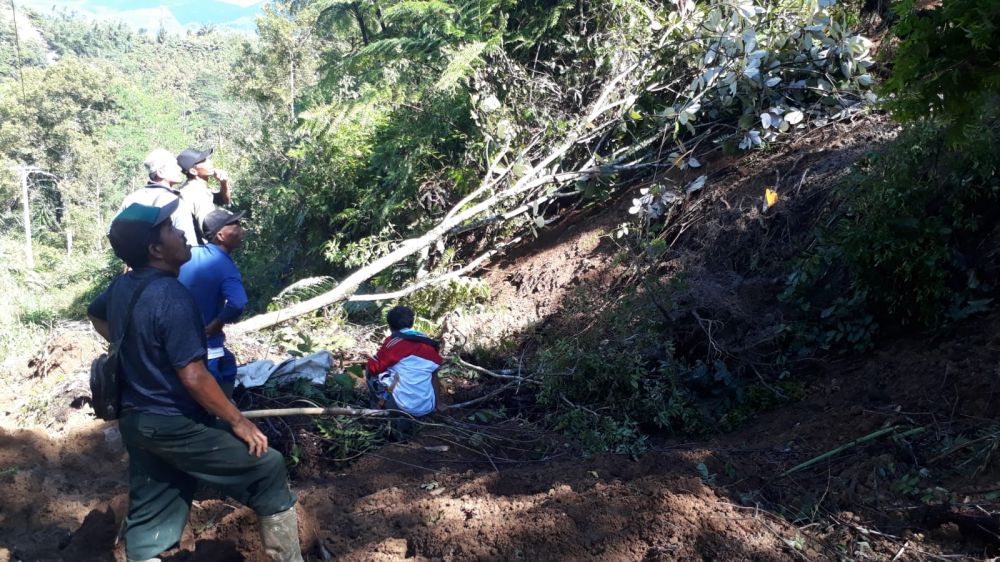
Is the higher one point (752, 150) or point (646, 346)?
point (752, 150)

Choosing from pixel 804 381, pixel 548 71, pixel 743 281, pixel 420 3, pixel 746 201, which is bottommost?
pixel 804 381

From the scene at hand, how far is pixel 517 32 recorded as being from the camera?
9.61 m

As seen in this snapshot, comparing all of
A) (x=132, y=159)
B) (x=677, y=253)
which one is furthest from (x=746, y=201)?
(x=132, y=159)

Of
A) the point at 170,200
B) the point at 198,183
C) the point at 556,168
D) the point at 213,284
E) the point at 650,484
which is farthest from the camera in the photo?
the point at 556,168

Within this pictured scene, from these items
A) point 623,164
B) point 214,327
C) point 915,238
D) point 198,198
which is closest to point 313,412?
point 214,327

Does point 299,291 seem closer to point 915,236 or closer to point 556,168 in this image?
point 556,168

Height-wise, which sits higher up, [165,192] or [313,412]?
[165,192]

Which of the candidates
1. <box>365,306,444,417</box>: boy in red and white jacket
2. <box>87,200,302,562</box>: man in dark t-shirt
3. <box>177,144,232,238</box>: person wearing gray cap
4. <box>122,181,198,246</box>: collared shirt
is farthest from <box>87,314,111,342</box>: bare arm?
<box>365,306,444,417</box>: boy in red and white jacket

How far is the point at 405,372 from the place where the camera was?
5336 mm

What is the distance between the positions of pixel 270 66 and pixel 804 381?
20.2 m

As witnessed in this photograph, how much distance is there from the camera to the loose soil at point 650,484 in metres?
3.31

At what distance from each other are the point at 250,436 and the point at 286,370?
8.53ft

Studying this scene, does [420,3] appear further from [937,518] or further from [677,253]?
[937,518]

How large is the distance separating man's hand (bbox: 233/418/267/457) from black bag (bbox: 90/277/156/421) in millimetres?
480
